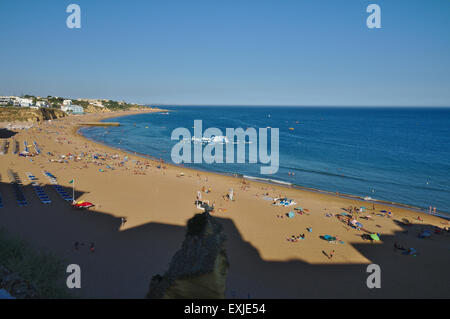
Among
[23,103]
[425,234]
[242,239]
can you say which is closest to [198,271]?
[242,239]

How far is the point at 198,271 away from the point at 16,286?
16.7 ft

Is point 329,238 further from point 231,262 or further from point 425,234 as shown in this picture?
point 425,234

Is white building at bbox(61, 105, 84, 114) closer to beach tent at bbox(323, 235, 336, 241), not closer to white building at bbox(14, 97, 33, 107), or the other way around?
white building at bbox(14, 97, 33, 107)

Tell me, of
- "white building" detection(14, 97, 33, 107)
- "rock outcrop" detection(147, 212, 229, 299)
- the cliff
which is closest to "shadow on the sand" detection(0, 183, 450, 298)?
"rock outcrop" detection(147, 212, 229, 299)

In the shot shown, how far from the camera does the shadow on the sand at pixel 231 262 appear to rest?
12.6 m

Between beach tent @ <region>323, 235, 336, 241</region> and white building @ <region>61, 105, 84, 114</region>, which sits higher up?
white building @ <region>61, 105, 84, 114</region>

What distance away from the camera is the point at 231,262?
1463 centimetres

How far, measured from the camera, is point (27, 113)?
82750 millimetres

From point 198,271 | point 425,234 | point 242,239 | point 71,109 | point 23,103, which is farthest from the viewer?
point 71,109

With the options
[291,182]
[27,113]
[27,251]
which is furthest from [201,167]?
[27,113]

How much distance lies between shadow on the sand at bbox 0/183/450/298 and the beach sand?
51 mm

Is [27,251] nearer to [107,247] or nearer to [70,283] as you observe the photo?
[70,283]

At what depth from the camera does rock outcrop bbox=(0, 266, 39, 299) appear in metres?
7.56

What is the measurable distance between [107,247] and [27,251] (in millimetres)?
4052
